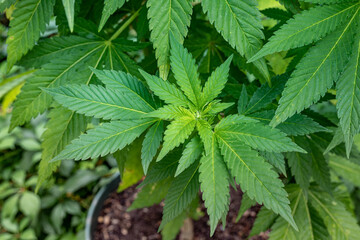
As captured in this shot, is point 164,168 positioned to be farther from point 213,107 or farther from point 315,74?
point 315,74

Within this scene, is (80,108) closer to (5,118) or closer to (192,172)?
(192,172)

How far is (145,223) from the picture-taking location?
184 cm

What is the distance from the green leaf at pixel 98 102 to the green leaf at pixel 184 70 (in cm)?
10

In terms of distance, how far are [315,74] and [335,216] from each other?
0.67m

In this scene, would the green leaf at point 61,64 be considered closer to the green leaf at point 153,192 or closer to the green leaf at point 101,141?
the green leaf at point 101,141

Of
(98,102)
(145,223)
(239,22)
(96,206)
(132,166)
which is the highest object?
(239,22)

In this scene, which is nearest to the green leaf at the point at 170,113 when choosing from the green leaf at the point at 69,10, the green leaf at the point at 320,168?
the green leaf at the point at 69,10

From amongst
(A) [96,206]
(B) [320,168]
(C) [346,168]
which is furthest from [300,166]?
(A) [96,206]

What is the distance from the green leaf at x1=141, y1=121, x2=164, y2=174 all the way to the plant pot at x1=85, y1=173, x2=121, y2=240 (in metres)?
1.27

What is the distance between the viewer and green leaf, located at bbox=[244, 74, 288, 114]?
0.71 metres

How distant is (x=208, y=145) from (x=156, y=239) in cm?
134

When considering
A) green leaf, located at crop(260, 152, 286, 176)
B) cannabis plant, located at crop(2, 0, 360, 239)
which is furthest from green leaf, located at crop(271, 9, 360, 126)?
green leaf, located at crop(260, 152, 286, 176)

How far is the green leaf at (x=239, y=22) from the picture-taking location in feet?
2.00

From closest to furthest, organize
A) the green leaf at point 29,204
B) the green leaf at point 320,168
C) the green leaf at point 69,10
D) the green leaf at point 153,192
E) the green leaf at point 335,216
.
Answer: the green leaf at point 69,10 → the green leaf at point 320,168 → the green leaf at point 335,216 → the green leaf at point 153,192 → the green leaf at point 29,204
